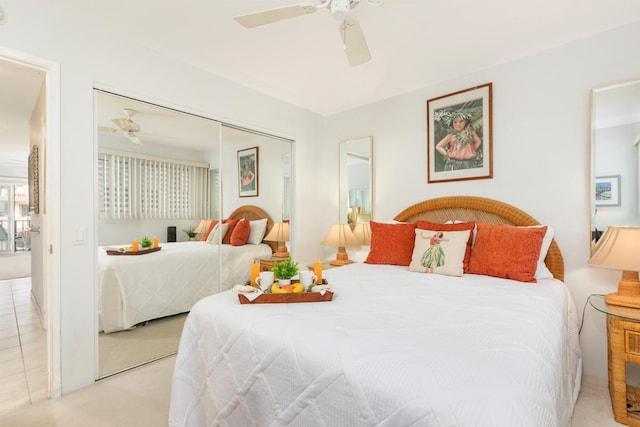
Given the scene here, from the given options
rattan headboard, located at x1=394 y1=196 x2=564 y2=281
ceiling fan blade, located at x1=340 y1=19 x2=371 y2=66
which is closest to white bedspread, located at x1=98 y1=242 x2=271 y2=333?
rattan headboard, located at x1=394 y1=196 x2=564 y2=281

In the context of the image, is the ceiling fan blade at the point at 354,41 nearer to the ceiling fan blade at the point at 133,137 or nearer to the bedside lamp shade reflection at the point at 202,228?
the ceiling fan blade at the point at 133,137

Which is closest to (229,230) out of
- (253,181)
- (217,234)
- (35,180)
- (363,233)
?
(217,234)

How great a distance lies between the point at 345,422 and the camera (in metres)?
0.97

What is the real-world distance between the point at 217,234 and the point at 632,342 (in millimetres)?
3061

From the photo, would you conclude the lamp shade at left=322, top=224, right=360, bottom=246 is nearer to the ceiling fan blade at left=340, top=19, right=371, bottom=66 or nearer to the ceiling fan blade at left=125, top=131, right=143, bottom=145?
the ceiling fan blade at left=340, top=19, right=371, bottom=66

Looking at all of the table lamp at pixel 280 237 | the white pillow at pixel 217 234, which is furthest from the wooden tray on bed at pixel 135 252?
the table lamp at pixel 280 237

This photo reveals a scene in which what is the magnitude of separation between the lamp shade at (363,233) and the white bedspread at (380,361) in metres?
1.65

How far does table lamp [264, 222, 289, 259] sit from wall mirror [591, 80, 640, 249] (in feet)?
9.08

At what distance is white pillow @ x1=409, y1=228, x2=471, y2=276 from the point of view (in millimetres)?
2297

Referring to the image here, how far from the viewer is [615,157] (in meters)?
2.19

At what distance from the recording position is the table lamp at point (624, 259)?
1.88 meters

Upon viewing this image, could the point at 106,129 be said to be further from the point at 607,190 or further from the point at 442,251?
the point at 607,190

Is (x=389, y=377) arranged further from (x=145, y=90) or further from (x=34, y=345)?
(x=34, y=345)

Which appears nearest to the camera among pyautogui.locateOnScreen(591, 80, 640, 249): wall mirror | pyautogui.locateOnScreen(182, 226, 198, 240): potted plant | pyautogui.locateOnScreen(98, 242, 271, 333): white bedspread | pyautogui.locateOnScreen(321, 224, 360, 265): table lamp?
pyautogui.locateOnScreen(591, 80, 640, 249): wall mirror
